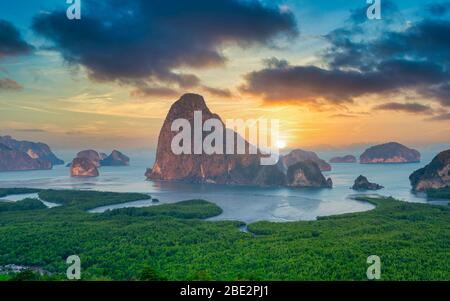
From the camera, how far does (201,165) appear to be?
122m

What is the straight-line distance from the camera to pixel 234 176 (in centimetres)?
11300

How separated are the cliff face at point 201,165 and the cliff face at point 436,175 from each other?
1319 inches

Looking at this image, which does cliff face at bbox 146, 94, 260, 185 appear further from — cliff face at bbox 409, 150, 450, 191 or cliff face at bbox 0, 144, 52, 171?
cliff face at bbox 0, 144, 52, 171

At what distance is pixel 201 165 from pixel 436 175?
6762 centimetres

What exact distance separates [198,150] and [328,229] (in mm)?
80992

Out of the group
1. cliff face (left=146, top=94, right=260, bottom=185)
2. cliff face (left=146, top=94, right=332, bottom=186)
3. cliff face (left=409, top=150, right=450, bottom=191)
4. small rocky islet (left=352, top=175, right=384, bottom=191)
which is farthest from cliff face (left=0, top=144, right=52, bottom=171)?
cliff face (left=409, top=150, right=450, bottom=191)

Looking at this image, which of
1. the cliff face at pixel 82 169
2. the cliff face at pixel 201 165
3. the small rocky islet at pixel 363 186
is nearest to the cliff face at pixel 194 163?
the cliff face at pixel 201 165

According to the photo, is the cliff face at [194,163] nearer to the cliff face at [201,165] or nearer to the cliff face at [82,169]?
the cliff face at [201,165]

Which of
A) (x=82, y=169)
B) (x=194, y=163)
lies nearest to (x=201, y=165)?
(x=194, y=163)

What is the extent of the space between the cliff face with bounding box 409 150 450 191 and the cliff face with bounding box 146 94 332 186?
33507mm

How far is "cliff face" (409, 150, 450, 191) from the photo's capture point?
262 feet

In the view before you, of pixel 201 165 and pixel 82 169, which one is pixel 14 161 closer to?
pixel 82 169

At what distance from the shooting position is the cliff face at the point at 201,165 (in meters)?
109
